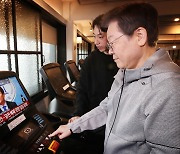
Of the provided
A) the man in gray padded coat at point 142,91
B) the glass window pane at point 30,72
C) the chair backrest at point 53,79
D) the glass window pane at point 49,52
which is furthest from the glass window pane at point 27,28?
the man in gray padded coat at point 142,91

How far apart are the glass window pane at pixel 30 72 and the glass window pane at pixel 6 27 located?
33 centimetres

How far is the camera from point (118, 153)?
73 cm

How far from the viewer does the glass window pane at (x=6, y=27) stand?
1773 mm

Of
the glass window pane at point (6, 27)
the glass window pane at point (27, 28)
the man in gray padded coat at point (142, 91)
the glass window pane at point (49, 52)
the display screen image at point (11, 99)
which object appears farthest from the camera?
the glass window pane at point (49, 52)

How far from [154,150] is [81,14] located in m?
4.35

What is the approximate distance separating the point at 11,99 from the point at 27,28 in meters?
1.72

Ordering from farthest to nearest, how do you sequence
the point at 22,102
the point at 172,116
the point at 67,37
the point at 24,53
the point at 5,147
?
the point at 67,37
the point at 24,53
the point at 22,102
the point at 5,147
the point at 172,116

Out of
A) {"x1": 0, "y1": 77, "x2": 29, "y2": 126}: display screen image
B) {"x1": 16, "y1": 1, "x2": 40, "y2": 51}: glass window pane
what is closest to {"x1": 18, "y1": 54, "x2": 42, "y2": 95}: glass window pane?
{"x1": 16, "y1": 1, "x2": 40, "y2": 51}: glass window pane

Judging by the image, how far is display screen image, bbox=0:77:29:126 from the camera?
802mm

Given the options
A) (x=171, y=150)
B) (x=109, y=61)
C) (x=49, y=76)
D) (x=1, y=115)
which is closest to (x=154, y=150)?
(x=171, y=150)

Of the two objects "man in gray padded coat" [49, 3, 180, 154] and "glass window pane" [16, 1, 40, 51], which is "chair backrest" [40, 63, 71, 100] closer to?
"glass window pane" [16, 1, 40, 51]

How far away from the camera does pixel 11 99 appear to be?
88 cm

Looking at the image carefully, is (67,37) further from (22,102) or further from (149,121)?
(149,121)

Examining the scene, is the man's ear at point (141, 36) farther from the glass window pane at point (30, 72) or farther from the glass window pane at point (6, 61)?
the glass window pane at point (30, 72)
